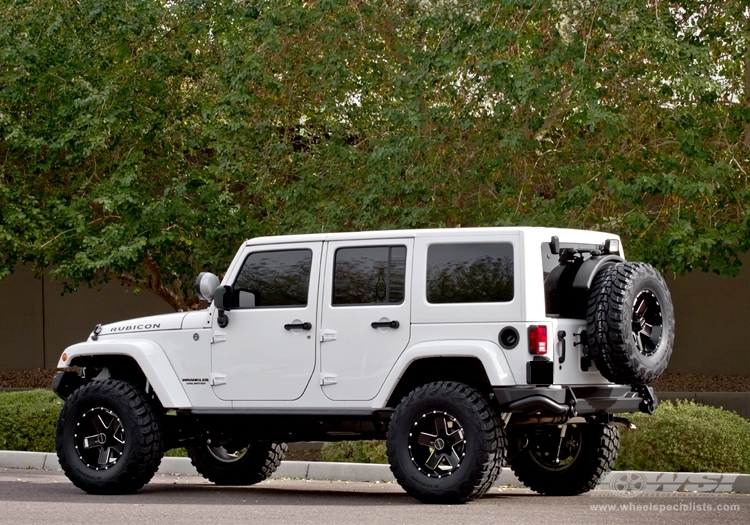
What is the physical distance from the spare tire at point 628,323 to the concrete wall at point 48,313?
19015 mm

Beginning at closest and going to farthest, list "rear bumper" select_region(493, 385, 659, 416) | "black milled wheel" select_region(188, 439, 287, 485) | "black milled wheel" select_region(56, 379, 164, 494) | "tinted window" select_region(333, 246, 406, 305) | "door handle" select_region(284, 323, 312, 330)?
"rear bumper" select_region(493, 385, 659, 416)
"tinted window" select_region(333, 246, 406, 305)
"door handle" select_region(284, 323, 312, 330)
"black milled wheel" select_region(56, 379, 164, 494)
"black milled wheel" select_region(188, 439, 287, 485)

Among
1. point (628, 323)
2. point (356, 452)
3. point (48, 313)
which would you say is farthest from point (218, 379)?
point (48, 313)

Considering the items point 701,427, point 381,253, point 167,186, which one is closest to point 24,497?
point 381,253

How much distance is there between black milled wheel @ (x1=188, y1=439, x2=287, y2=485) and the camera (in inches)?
474

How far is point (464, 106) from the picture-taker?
15836 mm

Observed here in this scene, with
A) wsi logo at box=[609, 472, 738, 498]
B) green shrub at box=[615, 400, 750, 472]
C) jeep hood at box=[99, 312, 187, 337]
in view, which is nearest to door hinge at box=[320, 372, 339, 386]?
jeep hood at box=[99, 312, 187, 337]

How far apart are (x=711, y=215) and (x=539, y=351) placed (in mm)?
6706

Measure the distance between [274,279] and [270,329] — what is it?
49cm

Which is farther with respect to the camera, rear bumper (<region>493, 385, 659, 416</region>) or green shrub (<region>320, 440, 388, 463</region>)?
green shrub (<region>320, 440, 388, 463</region>)

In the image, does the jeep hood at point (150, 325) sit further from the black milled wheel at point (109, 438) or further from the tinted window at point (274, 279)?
the tinted window at point (274, 279)

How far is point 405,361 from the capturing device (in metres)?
9.78

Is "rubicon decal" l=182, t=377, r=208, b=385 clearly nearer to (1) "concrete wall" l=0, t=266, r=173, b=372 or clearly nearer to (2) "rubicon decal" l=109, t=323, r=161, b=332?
(2) "rubicon decal" l=109, t=323, r=161, b=332

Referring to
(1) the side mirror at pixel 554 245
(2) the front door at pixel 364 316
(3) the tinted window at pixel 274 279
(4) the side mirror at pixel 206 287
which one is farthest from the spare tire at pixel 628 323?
(4) the side mirror at pixel 206 287

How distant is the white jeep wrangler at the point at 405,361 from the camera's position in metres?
9.46
